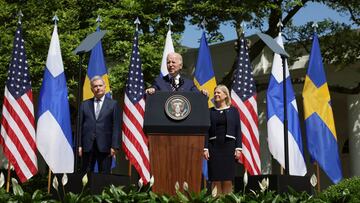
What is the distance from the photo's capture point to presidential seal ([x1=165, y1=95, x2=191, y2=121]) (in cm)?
657

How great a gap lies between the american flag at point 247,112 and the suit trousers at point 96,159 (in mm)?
4733

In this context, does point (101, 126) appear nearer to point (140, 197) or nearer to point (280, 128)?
point (140, 197)

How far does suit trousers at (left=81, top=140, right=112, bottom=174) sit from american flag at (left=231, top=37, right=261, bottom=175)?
15.5 ft

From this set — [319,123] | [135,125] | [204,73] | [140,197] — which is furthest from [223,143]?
[204,73]

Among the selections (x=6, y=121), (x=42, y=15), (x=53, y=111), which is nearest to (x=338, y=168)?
(x=53, y=111)

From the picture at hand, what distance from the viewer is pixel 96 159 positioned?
7.62m

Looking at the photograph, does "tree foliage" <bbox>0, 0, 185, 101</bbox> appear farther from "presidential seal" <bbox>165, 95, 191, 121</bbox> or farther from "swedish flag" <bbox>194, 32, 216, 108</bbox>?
"presidential seal" <bbox>165, 95, 191, 121</bbox>

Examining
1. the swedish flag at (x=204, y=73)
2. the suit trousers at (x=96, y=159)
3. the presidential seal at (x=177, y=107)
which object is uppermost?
the swedish flag at (x=204, y=73)

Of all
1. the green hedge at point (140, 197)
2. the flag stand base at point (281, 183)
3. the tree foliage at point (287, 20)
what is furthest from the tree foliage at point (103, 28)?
the green hedge at point (140, 197)

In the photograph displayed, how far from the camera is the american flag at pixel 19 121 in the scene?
36.8 ft

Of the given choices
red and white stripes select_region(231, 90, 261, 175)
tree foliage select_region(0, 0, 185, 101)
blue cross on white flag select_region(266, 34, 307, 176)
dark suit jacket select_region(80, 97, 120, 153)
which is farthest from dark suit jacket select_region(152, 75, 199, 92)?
tree foliage select_region(0, 0, 185, 101)

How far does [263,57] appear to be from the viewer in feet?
59.3

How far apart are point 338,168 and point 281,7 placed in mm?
5208

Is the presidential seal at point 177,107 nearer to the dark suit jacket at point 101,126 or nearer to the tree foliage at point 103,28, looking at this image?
the dark suit jacket at point 101,126
